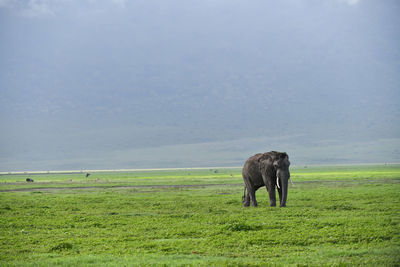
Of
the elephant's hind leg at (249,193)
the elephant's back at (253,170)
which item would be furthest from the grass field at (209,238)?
the elephant's back at (253,170)

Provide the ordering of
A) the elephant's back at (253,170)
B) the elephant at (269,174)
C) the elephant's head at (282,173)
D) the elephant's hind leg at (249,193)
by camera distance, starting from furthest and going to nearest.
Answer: the elephant's hind leg at (249,193) → the elephant's back at (253,170) → the elephant at (269,174) → the elephant's head at (282,173)

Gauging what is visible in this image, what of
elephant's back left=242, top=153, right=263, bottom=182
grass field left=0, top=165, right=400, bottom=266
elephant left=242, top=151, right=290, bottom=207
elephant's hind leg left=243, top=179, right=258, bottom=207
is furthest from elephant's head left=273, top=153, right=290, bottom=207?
elephant's hind leg left=243, top=179, right=258, bottom=207

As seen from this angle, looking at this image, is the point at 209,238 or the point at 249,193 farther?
the point at 249,193

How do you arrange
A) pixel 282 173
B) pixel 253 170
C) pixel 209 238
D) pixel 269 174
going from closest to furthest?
pixel 209 238
pixel 282 173
pixel 269 174
pixel 253 170

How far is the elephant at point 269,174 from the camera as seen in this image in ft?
96.4

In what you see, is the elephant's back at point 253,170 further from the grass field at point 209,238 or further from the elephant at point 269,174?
the grass field at point 209,238

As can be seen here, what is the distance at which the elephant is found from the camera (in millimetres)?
29391

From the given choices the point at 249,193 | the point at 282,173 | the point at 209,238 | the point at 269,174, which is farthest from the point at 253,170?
the point at 209,238

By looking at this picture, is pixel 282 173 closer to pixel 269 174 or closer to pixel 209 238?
pixel 269 174

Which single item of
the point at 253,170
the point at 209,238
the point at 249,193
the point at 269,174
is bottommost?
the point at 209,238

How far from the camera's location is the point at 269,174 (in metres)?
30.4

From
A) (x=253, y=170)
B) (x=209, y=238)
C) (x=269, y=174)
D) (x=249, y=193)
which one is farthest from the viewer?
(x=249, y=193)

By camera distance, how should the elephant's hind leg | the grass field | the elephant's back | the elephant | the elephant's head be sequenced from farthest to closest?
the elephant's hind leg < the elephant's back < the elephant < the elephant's head < the grass field

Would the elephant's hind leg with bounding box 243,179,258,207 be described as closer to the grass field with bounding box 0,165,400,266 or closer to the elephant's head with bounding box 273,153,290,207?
the elephant's head with bounding box 273,153,290,207
